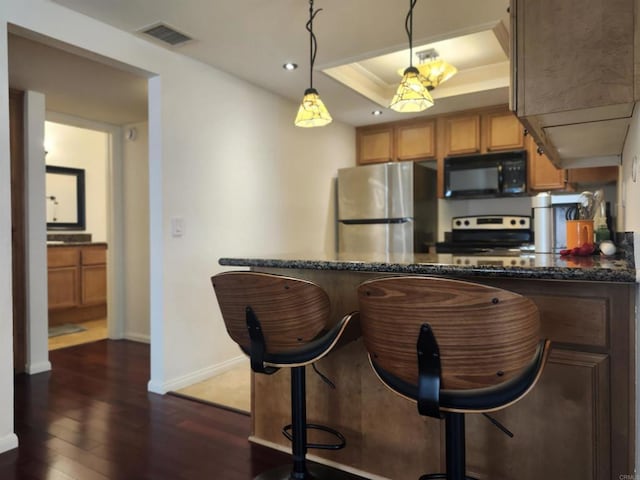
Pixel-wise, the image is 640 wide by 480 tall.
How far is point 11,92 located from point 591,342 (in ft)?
12.9

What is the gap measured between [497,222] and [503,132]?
0.85 meters

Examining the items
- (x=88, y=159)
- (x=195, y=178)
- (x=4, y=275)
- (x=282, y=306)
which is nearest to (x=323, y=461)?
(x=282, y=306)

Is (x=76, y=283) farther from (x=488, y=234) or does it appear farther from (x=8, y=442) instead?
(x=488, y=234)

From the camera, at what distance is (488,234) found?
4.00 m

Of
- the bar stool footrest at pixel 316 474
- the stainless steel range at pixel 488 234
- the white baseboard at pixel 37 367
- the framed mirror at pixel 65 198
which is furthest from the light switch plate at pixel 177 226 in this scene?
the framed mirror at pixel 65 198

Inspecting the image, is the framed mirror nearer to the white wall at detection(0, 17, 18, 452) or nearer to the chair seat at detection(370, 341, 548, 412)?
the white wall at detection(0, 17, 18, 452)

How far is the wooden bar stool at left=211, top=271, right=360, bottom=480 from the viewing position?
1.47 metres

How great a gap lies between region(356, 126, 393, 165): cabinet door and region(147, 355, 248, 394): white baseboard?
2510mm

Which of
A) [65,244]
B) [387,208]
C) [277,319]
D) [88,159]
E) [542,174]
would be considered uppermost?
[88,159]

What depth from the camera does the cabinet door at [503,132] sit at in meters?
4.03

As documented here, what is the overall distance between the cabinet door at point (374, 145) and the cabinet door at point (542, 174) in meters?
1.36

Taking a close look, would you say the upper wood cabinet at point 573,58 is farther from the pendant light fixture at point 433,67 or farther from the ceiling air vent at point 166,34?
the ceiling air vent at point 166,34

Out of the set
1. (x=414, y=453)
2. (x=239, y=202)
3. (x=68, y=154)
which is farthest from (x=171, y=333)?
(x=68, y=154)

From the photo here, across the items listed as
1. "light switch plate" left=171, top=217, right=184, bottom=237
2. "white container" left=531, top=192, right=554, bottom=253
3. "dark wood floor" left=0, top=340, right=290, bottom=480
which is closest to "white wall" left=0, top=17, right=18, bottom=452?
"dark wood floor" left=0, top=340, right=290, bottom=480
